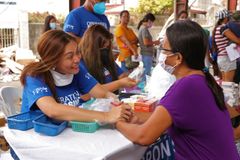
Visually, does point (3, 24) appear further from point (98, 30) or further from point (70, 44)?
point (70, 44)

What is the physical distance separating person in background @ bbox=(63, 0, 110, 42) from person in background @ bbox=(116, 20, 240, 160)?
5.60 ft

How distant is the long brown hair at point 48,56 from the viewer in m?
1.73

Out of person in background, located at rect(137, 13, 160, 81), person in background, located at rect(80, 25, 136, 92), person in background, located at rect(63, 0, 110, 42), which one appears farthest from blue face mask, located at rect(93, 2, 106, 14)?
person in background, located at rect(137, 13, 160, 81)

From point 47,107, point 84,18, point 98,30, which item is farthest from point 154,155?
point 84,18

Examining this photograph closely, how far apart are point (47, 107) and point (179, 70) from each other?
0.63 m

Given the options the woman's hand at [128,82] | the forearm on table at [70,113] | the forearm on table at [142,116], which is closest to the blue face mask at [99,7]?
the woman's hand at [128,82]

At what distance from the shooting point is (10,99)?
8.50ft

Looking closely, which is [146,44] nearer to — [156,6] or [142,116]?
[142,116]

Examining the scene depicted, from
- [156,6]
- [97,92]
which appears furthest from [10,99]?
[156,6]

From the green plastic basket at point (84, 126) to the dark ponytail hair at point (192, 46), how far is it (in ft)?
1.59

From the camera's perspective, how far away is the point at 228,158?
4.43ft

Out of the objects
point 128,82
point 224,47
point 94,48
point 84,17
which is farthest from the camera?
point 224,47

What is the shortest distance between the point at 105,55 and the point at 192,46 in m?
1.39

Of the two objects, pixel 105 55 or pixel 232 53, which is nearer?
pixel 105 55
